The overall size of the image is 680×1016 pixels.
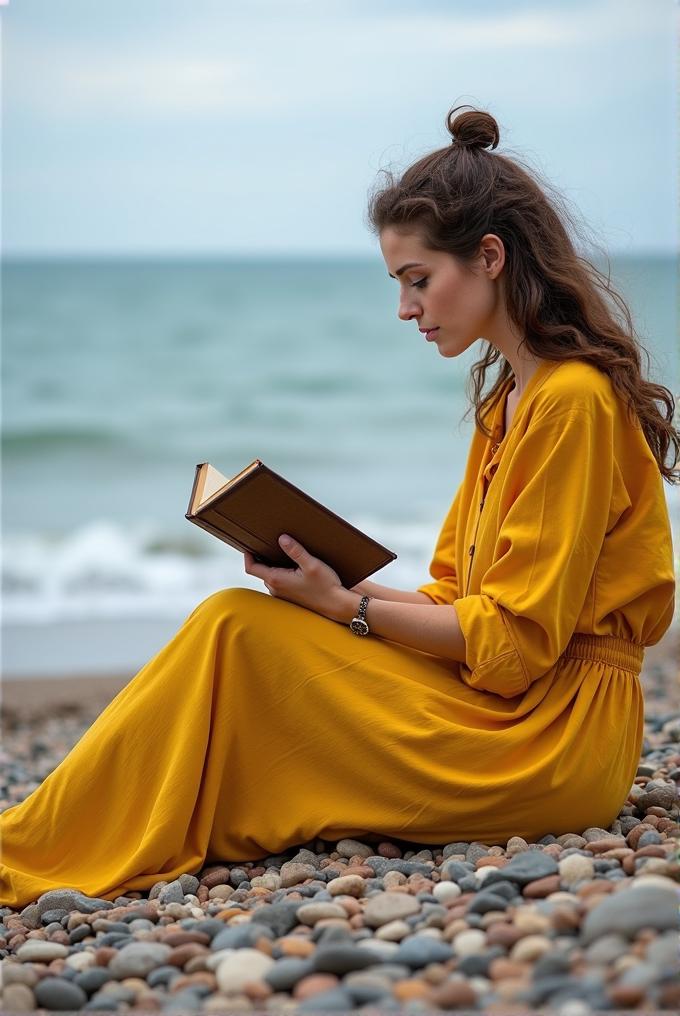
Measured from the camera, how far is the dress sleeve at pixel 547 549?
8.69 feet

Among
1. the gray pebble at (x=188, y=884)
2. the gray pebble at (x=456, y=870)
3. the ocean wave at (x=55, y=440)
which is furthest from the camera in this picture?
the ocean wave at (x=55, y=440)

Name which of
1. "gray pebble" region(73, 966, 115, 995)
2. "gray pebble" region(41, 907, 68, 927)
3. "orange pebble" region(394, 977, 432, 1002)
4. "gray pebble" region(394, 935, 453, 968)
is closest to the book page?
"gray pebble" region(41, 907, 68, 927)

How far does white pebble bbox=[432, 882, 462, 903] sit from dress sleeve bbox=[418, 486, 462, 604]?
111 cm

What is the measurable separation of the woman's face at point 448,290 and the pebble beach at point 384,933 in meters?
1.32

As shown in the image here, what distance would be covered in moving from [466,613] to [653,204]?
1825 cm

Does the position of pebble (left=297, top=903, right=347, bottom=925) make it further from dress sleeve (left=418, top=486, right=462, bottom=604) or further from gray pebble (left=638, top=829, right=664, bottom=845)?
dress sleeve (left=418, top=486, right=462, bottom=604)

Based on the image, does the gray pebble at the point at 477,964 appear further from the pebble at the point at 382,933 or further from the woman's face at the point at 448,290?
the woman's face at the point at 448,290

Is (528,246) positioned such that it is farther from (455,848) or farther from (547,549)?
(455,848)

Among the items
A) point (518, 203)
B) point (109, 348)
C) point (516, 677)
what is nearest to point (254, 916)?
point (516, 677)

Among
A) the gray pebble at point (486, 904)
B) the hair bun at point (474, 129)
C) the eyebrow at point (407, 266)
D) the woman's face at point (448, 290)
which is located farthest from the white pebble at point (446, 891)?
the hair bun at point (474, 129)

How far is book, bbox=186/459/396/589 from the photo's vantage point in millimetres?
2639

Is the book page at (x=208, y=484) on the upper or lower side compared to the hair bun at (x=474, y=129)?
lower

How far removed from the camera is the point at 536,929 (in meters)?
1.96

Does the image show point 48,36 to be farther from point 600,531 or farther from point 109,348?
point 600,531
